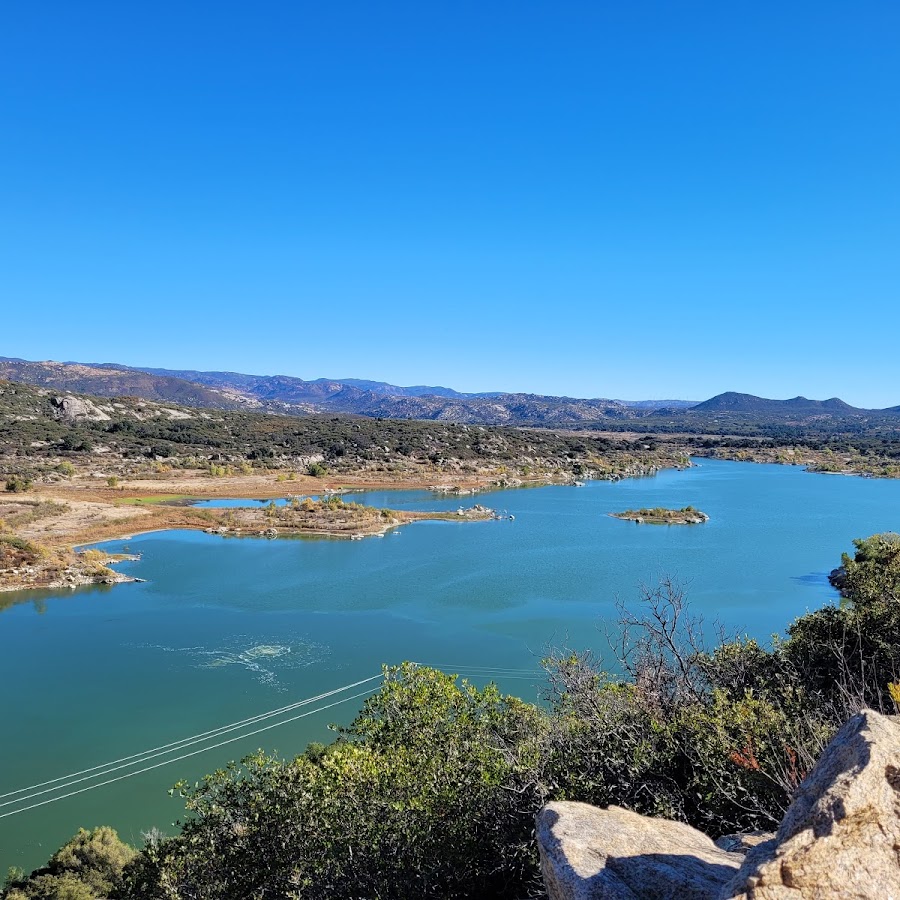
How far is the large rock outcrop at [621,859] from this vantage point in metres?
5.30

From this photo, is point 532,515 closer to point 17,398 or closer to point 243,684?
point 243,684

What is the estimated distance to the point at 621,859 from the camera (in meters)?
5.65

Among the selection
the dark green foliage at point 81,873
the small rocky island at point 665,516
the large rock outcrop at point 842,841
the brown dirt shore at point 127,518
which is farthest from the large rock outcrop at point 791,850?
the small rocky island at point 665,516

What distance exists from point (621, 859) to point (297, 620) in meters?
30.5

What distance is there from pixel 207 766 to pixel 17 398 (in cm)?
10056

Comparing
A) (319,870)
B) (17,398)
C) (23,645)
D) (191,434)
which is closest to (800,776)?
(319,870)

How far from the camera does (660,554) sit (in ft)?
165

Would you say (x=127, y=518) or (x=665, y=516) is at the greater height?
(x=665, y=516)

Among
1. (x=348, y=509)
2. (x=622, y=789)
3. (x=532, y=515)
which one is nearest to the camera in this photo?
(x=622, y=789)

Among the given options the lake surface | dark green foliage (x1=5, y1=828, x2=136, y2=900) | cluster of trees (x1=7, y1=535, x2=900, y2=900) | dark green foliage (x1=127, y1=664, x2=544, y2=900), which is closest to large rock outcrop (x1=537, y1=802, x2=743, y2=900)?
cluster of trees (x1=7, y1=535, x2=900, y2=900)

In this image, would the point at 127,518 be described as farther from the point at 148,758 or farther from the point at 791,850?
the point at 791,850

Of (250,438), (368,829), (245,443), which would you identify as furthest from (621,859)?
(250,438)

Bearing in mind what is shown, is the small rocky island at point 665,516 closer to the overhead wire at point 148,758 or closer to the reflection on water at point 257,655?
the reflection on water at point 257,655

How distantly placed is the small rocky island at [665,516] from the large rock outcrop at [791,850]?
5964 cm
